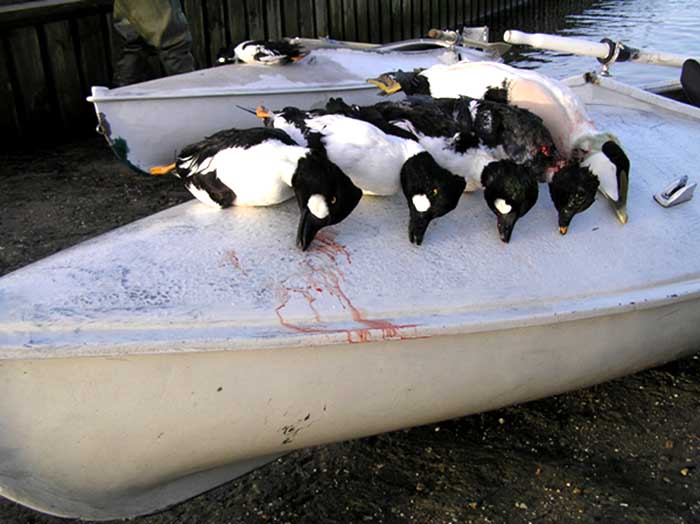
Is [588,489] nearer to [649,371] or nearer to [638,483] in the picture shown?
[638,483]

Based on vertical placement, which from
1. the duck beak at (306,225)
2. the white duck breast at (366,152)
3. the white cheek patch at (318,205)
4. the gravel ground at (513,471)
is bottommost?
the gravel ground at (513,471)

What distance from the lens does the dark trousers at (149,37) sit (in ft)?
18.8

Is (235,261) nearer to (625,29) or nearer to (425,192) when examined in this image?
(425,192)

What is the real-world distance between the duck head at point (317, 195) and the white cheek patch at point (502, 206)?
55 cm

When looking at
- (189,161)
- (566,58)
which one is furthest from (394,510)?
(566,58)

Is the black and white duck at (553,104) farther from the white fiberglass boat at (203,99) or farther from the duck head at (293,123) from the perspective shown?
the white fiberglass boat at (203,99)

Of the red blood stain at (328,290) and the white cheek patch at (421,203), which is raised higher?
the white cheek patch at (421,203)

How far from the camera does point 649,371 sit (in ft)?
11.5

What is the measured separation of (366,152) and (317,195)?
0.31 m

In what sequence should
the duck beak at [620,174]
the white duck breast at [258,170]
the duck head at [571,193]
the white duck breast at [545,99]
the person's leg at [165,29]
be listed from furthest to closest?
1. the person's leg at [165,29]
2. the white duck breast at [545,99]
3. the duck beak at [620,174]
4. the duck head at [571,193]
5. the white duck breast at [258,170]

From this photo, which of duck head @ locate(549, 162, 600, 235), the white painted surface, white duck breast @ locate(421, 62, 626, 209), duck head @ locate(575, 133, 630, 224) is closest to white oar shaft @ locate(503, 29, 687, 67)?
white duck breast @ locate(421, 62, 626, 209)

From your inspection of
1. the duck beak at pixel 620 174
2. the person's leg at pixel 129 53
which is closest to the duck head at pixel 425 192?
the duck beak at pixel 620 174

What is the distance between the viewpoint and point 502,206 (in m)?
2.67

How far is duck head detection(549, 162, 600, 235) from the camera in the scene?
2789mm
